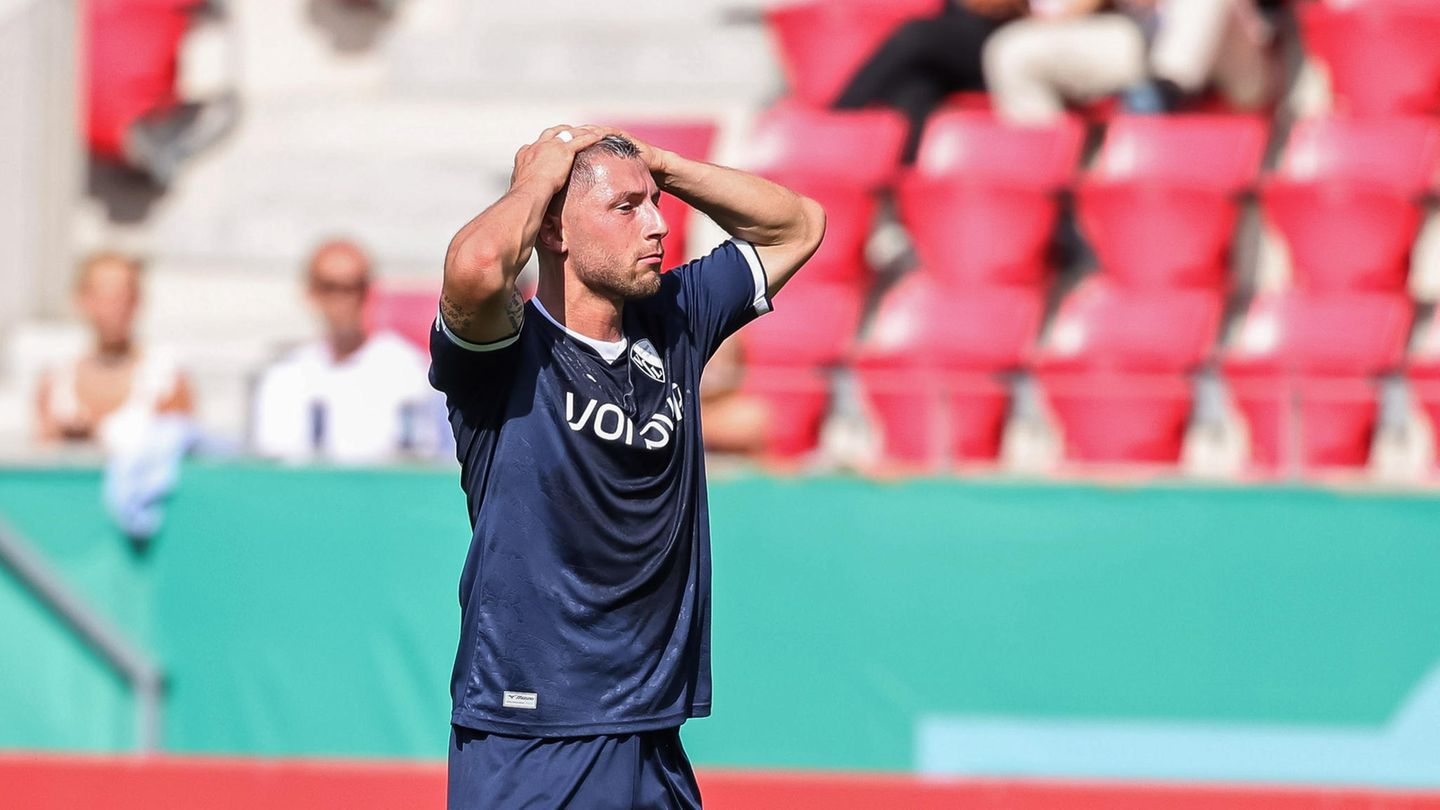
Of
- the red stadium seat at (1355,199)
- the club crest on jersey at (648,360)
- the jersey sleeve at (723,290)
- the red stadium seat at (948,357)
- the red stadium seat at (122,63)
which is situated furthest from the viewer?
the red stadium seat at (122,63)

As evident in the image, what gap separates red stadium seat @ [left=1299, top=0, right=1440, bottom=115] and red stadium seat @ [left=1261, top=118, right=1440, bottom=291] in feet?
0.59

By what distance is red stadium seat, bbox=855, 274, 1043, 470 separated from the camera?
6527mm

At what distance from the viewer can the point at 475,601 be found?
3137 millimetres

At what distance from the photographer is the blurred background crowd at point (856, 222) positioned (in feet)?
19.7

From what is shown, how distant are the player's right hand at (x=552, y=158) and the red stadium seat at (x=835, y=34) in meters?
4.91

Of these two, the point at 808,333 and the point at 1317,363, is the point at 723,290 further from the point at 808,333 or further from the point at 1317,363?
the point at 1317,363

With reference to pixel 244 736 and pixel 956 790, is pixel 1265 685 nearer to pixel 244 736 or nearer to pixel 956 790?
pixel 956 790

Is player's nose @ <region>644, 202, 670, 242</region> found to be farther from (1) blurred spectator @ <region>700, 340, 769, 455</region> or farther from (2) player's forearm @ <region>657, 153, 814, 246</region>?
(1) blurred spectator @ <region>700, 340, 769, 455</region>

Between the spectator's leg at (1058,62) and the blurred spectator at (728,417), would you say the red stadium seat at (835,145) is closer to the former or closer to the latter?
the spectator's leg at (1058,62)

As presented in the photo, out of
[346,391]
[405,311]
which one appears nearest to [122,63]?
[405,311]

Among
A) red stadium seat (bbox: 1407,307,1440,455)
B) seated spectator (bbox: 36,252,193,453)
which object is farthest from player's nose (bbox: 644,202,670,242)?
red stadium seat (bbox: 1407,307,1440,455)

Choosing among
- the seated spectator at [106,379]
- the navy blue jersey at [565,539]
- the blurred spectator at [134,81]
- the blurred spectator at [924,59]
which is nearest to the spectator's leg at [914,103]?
Answer: the blurred spectator at [924,59]

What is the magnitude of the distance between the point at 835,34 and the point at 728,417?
9.64 feet

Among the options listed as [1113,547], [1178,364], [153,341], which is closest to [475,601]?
[1113,547]
